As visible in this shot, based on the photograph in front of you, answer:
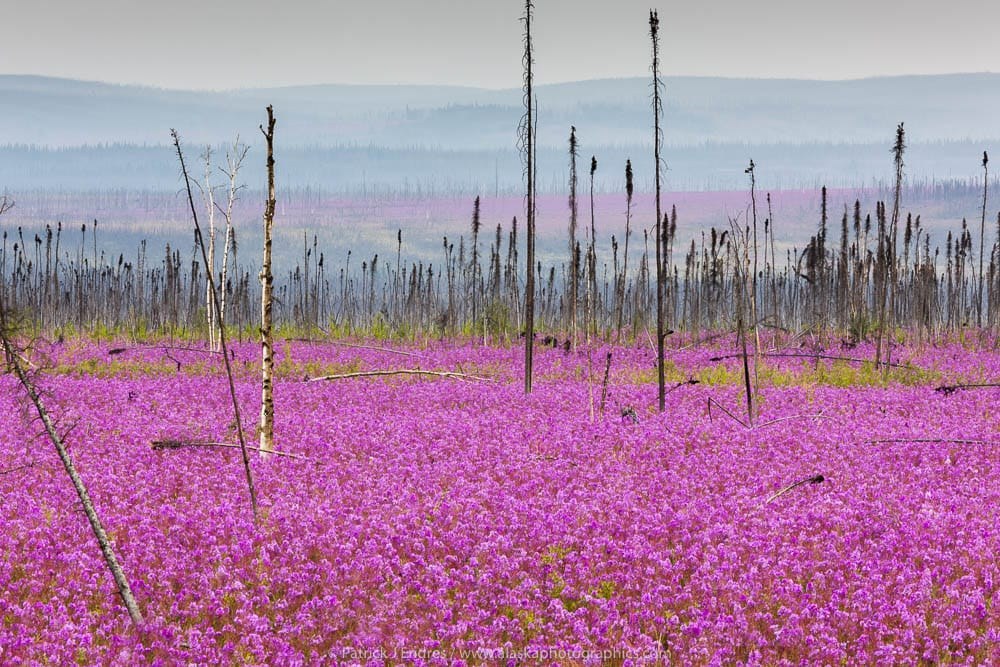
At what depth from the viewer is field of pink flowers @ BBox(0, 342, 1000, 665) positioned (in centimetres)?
A: 725

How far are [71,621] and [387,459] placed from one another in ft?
21.3

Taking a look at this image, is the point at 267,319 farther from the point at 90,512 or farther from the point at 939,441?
the point at 939,441

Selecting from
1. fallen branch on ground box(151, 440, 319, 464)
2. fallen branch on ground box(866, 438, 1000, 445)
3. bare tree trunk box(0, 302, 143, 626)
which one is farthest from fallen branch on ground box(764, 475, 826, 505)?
bare tree trunk box(0, 302, 143, 626)

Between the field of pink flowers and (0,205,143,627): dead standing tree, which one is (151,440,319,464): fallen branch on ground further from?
(0,205,143,627): dead standing tree

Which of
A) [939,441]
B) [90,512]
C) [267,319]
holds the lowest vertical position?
[939,441]

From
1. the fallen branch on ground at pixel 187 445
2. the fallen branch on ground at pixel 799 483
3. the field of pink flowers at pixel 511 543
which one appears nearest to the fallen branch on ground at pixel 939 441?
the field of pink flowers at pixel 511 543

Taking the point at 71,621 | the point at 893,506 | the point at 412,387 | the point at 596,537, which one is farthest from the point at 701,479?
the point at 412,387

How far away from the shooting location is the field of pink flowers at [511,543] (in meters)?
7.25

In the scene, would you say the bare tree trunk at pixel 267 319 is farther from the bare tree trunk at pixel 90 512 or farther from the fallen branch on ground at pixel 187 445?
the bare tree trunk at pixel 90 512

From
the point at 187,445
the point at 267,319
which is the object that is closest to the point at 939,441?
the point at 267,319

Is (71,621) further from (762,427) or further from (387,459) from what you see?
(762,427)

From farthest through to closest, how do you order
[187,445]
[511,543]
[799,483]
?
1. [187,445]
2. [799,483]
3. [511,543]

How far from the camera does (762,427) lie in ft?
55.8

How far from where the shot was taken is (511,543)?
923cm
